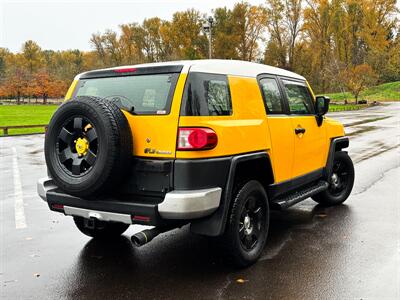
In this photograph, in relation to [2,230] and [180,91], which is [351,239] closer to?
[180,91]

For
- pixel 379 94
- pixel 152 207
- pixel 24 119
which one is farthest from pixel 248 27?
pixel 152 207

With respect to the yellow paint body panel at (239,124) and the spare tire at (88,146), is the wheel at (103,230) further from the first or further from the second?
the yellow paint body panel at (239,124)

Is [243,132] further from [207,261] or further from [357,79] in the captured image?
[357,79]

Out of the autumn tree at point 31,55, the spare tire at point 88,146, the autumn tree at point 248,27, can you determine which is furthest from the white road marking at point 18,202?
the autumn tree at point 31,55

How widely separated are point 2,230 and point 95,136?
2.80m

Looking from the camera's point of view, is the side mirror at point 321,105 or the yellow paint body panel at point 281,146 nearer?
the yellow paint body panel at point 281,146

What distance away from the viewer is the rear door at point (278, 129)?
447cm

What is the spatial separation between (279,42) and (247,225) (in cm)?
5915

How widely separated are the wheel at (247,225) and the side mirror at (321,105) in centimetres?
194

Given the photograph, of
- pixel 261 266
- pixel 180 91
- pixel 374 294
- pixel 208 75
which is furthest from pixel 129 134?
pixel 374 294

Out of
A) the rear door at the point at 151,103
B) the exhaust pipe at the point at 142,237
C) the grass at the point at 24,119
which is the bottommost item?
the grass at the point at 24,119

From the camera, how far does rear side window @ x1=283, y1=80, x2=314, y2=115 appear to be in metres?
5.09

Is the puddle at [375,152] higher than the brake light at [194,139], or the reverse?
the brake light at [194,139]

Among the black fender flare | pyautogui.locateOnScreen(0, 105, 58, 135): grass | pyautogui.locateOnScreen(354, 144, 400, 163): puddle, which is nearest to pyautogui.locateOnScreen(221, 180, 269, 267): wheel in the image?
the black fender flare
